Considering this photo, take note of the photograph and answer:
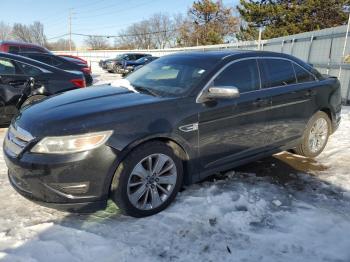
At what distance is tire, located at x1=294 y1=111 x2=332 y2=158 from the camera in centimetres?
548

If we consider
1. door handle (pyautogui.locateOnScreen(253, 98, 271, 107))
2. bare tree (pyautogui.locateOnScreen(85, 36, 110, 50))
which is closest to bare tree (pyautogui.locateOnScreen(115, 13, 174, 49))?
bare tree (pyautogui.locateOnScreen(85, 36, 110, 50))

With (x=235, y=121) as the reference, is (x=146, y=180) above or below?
below

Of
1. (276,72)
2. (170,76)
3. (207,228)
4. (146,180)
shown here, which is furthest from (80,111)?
(276,72)

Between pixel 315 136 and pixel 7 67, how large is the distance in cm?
556

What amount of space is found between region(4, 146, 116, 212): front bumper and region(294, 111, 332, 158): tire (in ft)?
10.8

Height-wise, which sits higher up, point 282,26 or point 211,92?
point 282,26

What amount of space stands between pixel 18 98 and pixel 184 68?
3.76m

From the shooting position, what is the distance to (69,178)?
3.23 metres

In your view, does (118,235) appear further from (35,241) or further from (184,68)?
(184,68)

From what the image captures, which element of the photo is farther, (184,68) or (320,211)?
(184,68)

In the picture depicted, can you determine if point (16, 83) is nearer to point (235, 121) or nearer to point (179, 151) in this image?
point (179, 151)

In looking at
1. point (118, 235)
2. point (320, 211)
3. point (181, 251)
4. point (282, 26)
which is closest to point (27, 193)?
point (118, 235)

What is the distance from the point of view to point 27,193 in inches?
135

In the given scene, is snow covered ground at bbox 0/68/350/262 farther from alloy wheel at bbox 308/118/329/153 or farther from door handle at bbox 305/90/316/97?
door handle at bbox 305/90/316/97
